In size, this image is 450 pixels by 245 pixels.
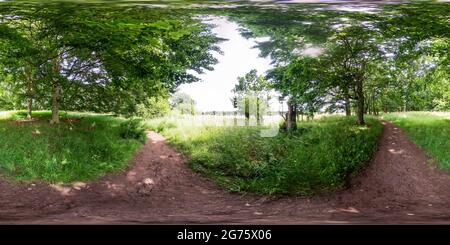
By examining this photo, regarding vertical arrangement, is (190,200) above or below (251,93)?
below

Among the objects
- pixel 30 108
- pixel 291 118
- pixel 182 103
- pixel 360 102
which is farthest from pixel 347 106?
pixel 30 108

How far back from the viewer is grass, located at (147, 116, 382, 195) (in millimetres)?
2232

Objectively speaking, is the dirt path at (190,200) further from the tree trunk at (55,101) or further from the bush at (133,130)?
the tree trunk at (55,101)

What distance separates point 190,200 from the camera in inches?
88.7

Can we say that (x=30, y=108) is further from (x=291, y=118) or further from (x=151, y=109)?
(x=291, y=118)

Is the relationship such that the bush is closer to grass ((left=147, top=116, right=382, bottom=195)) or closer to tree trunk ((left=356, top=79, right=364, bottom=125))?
grass ((left=147, top=116, right=382, bottom=195))

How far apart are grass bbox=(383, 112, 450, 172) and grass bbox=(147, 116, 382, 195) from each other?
27 centimetres

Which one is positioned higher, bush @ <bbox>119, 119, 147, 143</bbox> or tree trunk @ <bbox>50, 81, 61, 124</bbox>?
tree trunk @ <bbox>50, 81, 61, 124</bbox>

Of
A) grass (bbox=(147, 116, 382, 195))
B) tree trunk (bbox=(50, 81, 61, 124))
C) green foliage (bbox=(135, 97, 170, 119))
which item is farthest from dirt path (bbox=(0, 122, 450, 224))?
tree trunk (bbox=(50, 81, 61, 124))

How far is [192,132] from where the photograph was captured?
229 centimetres

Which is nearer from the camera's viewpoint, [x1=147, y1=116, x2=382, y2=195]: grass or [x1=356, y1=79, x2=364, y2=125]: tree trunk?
[x1=147, y1=116, x2=382, y2=195]: grass

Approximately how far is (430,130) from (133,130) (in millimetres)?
1541
